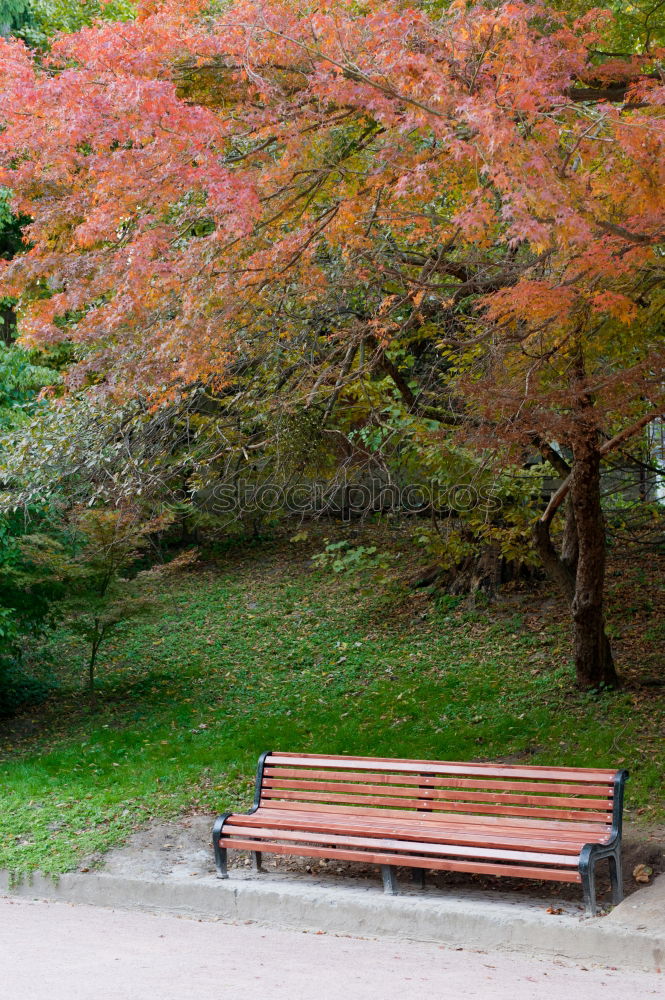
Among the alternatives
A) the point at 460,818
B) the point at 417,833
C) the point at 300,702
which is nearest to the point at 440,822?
the point at 460,818

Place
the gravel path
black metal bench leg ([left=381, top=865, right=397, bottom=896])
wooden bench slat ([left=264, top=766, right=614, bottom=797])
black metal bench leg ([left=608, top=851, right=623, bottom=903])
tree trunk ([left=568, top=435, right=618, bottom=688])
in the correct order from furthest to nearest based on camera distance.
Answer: tree trunk ([left=568, top=435, right=618, bottom=688])
black metal bench leg ([left=381, top=865, right=397, bottom=896])
wooden bench slat ([left=264, top=766, right=614, bottom=797])
black metal bench leg ([left=608, top=851, right=623, bottom=903])
the gravel path

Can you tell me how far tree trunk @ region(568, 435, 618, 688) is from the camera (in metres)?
9.42

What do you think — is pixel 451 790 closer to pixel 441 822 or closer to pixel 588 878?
pixel 441 822

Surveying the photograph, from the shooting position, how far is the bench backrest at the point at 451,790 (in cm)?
598

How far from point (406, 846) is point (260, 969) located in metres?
1.38

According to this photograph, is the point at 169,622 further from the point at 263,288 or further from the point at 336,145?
the point at 336,145

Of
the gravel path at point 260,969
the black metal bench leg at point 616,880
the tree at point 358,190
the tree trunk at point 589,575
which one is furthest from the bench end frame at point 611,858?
the tree trunk at point 589,575

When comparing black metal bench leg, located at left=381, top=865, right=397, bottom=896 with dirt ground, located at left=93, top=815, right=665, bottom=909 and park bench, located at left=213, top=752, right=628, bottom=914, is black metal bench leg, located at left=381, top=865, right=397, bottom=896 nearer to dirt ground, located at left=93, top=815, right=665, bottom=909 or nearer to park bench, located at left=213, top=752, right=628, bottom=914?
park bench, located at left=213, top=752, right=628, bottom=914

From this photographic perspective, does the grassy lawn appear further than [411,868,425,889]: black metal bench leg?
Yes

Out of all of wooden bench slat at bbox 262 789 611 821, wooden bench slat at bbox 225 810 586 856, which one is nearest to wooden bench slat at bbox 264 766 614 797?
wooden bench slat at bbox 262 789 611 821

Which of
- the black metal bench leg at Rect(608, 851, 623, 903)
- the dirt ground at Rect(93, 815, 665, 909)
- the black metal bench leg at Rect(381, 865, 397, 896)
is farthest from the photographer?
the dirt ground at Rect(93, 815, 665, 909)

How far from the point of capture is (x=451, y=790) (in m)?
7.06

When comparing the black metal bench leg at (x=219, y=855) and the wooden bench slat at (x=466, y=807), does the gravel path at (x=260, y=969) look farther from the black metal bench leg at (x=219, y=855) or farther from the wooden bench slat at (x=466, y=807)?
the wooden bench slat at (x=466, y=807)

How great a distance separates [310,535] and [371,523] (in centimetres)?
135
